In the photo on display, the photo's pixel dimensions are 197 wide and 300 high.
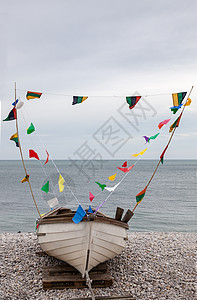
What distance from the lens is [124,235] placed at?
6969 mm

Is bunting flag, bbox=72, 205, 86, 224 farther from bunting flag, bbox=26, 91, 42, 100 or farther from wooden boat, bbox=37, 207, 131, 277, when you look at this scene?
bunting flag, bbox=26, 91, 42, 100

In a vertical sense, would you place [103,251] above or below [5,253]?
above

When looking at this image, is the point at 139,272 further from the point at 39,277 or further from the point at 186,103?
the point at 186,103

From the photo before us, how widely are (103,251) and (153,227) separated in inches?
432

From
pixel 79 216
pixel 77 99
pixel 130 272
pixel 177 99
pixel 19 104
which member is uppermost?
pixel 177 99

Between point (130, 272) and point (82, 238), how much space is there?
151 cm

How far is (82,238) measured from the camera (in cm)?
634

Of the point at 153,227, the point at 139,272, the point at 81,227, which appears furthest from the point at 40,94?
the point at 153,227

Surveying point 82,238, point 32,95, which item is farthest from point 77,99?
point 82,238

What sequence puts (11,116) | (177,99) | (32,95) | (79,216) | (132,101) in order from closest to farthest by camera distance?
(79,216)
(177,99)
(132,101)
(11,116)
(32,95)

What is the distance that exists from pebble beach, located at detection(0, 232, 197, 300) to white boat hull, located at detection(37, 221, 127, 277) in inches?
21.4

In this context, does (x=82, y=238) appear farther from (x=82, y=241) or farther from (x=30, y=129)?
(x=30, y=129)

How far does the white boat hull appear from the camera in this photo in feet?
20.8

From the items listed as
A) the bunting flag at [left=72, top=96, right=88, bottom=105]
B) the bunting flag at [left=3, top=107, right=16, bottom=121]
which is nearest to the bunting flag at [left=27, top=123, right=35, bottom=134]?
the bunting flag at [left=3, top=107, right=16, bottom=121]
